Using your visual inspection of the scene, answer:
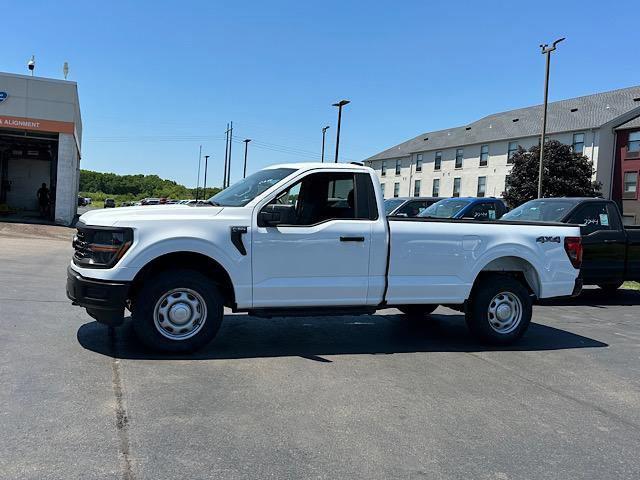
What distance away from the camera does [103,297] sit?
18.6 feet

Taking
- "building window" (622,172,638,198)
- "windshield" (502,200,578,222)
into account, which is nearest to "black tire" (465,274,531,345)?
"windshield" (502,200,578,222)

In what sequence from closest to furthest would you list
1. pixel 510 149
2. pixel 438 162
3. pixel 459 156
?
pixel 510 149 → pixel 459 156 → pixel 438 162

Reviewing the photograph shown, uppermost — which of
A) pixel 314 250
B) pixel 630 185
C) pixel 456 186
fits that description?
pixel 456 186

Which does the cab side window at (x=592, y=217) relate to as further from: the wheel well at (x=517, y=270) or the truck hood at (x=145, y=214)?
the truck hood at (x=145, y=214)

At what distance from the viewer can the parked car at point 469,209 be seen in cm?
1619

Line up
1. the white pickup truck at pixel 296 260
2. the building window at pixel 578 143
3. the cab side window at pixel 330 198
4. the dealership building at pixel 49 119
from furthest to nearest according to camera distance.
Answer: the building window at pixel 578 143 → the dealership building at pixel 49 119 → the cab side window at pixel 330 198 → the white pickup truck at pixel 296 260

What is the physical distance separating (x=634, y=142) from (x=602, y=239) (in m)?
34.1

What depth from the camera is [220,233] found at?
5.96m

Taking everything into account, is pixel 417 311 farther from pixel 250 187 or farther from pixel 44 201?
pixel 44 201

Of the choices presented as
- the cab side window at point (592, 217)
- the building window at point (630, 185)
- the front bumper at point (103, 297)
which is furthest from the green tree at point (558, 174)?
the front bumper at point (103, 297)

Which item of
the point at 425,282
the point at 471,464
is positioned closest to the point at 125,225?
the point at 425,282

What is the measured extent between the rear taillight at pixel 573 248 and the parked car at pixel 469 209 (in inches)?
327

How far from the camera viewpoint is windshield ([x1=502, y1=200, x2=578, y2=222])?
11.5 meters

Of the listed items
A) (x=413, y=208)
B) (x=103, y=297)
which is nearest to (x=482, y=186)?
(x=413, y=208)
